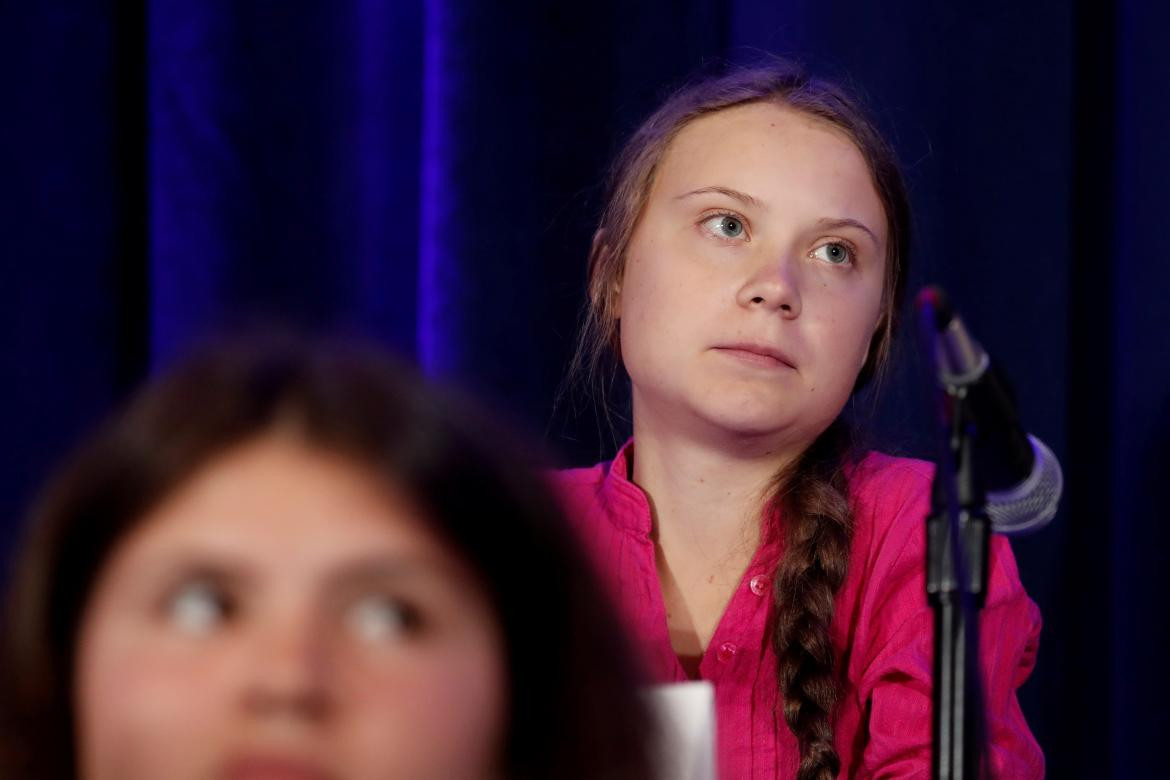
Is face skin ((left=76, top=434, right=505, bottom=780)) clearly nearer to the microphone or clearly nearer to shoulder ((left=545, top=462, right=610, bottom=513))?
the microphone

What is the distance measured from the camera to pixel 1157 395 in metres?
1.50

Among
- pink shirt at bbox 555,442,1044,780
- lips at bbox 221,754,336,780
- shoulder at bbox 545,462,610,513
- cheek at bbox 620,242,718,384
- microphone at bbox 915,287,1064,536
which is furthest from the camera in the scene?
shoulder at bbox 545,462,610,513

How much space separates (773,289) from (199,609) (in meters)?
0.66

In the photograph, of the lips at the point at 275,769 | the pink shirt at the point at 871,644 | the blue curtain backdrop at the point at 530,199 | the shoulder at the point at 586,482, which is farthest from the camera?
the blue curtain backdrop at the point at 530,199

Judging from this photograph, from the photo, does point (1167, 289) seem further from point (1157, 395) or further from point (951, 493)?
point (951, 493)

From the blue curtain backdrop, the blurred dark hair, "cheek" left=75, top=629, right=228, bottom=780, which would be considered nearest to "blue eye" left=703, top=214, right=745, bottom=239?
the blue curtain backdrop

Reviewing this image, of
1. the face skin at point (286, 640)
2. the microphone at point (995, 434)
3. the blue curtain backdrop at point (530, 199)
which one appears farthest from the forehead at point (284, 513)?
the blue curtain backdrop at point (530, 199)

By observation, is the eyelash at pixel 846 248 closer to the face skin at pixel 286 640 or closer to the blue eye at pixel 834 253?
the blue eye at pixel 834 253

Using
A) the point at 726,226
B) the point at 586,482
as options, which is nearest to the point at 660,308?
the point at 726,226

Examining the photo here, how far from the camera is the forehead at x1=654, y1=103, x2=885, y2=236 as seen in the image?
111 centimetres

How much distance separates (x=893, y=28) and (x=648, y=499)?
2.10 ft

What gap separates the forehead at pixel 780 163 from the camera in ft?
3.63

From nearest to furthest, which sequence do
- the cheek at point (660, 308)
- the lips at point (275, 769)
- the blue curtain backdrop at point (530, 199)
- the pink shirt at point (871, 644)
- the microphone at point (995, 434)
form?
the lips at point (275, 769) → the microphone at point (995, 434) → the pink shirt at point (871, 644) → the cheek at point (660, 308) → the blue curtain backdrop at point (530, 199)

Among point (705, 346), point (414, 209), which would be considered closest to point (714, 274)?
point (705, 346)
